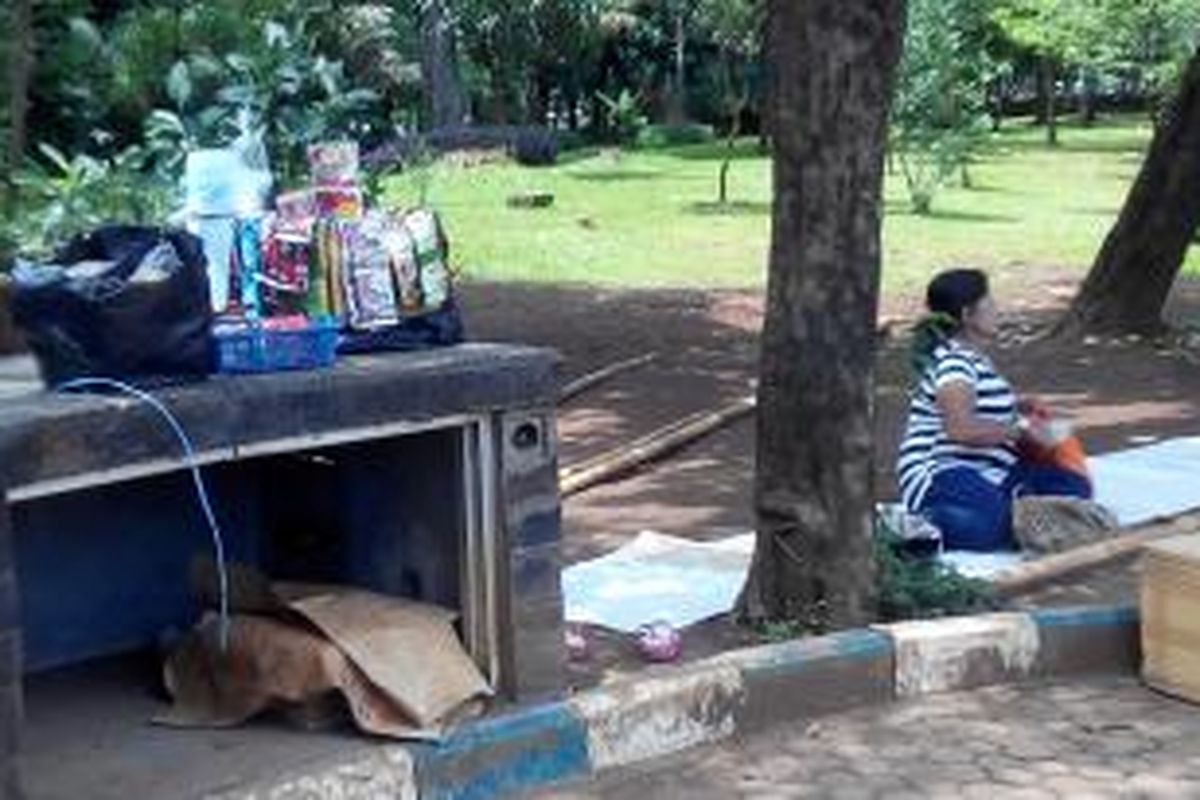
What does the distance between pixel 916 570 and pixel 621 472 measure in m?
2.90

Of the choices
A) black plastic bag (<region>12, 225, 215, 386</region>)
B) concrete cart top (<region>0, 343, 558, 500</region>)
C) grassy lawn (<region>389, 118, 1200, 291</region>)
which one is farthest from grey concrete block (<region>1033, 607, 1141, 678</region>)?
grassy lawn (<region>389, 118, 1200, 291</region>)

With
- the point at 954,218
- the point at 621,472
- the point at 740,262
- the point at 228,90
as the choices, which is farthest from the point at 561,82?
the point at 228,90

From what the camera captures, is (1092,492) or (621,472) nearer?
(1092,492)

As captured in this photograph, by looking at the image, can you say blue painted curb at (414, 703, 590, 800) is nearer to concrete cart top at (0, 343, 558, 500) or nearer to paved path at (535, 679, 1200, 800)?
paved path at (535, 679, 1200, 800)

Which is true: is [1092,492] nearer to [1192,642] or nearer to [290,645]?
[1192,642]

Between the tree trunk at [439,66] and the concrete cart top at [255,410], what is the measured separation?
31440mm

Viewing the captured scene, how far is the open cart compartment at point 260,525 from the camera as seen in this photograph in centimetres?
445

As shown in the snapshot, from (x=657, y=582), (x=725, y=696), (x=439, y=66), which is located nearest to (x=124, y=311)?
(x=725, y=696)

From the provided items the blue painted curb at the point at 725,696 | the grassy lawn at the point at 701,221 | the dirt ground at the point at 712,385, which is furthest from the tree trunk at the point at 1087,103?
the blue painted curb at the point at 725,696

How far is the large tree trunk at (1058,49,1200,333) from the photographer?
13.3 m

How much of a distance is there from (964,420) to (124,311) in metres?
3.72

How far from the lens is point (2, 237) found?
691 cm

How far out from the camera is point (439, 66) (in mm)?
37969

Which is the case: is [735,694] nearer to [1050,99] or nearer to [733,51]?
[733,51]
